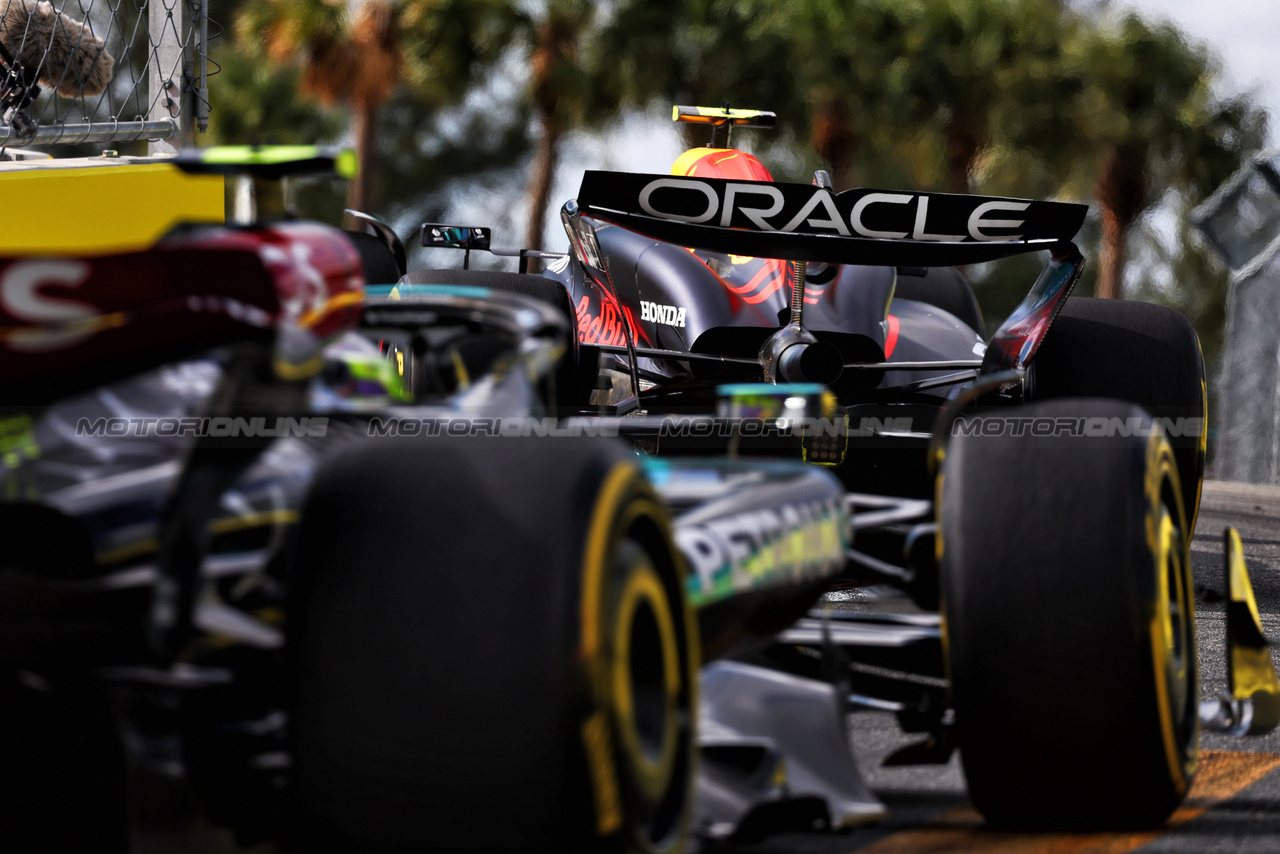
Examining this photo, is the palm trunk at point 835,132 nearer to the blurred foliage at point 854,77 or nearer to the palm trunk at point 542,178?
the blurred foliage at point 854,77

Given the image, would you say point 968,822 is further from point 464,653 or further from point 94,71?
point 94,71

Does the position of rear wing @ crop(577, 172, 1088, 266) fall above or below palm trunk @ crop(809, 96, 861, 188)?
below

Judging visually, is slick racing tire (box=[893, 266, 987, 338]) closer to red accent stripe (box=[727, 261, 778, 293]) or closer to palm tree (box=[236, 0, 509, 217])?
red accent stripe (box=[727, 261, 778, 293])

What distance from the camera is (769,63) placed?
2744cm

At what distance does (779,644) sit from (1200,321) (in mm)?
35107

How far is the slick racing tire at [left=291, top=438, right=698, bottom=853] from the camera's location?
Result: 2.00 metres

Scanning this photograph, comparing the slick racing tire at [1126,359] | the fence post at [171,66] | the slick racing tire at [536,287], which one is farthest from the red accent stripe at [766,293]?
the fence post at [171,66]

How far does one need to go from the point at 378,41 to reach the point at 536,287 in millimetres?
21370

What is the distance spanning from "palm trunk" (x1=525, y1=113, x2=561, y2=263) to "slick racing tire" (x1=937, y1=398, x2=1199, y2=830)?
24.7 metres

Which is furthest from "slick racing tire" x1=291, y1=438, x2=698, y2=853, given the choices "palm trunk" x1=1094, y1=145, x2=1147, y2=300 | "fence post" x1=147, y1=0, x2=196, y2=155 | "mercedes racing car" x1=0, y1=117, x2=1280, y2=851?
"palm trunk" x1=1094, y1=145, x2=1147, y2=300

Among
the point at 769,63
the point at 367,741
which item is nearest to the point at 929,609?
the point at 367,741

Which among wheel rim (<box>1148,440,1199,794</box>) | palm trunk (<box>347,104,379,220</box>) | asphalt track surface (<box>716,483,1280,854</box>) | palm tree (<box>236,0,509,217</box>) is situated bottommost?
asphalt track surface (<box>716,483,1280,854</box>)

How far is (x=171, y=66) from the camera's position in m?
7.09

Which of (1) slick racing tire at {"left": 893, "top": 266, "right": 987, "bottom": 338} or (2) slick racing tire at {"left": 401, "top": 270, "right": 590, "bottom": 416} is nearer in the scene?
(2) slick racing tire at {"left": 401, "top": 270, "right": 590, "bottom": 416}
